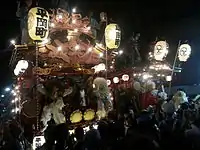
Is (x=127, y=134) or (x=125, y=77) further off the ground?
(x=125, y=77)

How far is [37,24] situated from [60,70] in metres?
3.00

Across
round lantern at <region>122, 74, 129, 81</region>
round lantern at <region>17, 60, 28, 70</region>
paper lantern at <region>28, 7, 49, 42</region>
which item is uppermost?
paper lantern at <region>28, 7, 49, 42</region>

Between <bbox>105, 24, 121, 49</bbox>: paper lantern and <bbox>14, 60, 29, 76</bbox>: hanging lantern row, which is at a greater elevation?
<bbox>105, 24, 121, 49</bbox>: paper lantern

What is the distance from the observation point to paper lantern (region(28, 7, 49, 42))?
39.7ft

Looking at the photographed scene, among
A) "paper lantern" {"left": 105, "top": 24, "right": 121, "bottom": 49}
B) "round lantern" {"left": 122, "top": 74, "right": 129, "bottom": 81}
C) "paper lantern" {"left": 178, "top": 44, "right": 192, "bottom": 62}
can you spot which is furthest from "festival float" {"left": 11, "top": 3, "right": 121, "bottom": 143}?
"paper lantern" {"left": 178, "top": 44, "right": 192, "bottom": 62}

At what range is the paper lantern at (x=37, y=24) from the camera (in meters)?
12.1

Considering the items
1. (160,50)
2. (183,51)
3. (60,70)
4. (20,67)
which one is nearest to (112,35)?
(60,70)

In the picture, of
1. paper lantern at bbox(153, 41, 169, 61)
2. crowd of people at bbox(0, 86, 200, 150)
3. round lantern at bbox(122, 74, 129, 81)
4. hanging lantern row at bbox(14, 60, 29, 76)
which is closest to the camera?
crowd of people at bbox(0, 86, 200, 150)

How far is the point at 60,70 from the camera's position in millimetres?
14570

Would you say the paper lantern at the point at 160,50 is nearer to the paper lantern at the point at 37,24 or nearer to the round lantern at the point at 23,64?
the round lantern at the point at 23,64

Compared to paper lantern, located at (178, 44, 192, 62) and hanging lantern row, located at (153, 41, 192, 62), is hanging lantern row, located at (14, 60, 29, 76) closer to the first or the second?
hanging lantern row, located at (153, 41, 192, 62)

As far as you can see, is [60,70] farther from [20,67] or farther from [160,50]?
[160,50]

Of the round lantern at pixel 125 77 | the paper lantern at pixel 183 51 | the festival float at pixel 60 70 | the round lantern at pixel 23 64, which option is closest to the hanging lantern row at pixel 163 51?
the paper lantern at pixel 183 51

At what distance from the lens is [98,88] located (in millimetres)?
15406
